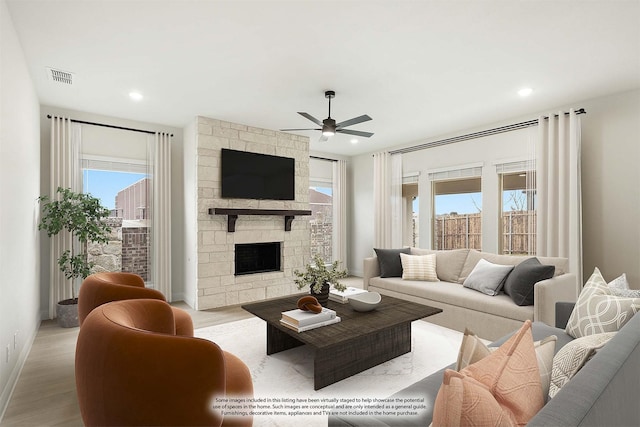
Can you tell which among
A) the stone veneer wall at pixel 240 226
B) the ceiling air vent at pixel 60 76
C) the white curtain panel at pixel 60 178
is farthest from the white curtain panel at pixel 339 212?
the ceiling air vent at pixel 60 76

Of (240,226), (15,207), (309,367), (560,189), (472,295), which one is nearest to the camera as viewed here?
(15,207)

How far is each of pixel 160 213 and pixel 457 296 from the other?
4032 mm

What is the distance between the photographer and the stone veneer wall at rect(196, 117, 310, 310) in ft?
14.8

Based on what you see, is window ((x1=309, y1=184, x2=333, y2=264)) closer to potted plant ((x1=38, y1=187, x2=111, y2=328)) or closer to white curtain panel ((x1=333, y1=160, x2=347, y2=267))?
white curtain panel ((x1=333, y1=160, x2=347, y2=267))

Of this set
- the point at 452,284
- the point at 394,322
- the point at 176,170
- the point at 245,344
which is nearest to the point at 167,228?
the point at 176,170

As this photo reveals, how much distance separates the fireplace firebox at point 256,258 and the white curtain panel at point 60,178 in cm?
205

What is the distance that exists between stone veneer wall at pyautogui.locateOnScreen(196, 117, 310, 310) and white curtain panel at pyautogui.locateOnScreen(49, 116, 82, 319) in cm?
151

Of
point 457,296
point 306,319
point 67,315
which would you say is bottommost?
point 67,315

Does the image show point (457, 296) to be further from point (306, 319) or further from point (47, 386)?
point (47, 386)

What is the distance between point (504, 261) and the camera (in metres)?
3.74

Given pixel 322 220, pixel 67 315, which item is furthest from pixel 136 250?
pixel 322 220

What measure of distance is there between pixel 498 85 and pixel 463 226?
2458 mm

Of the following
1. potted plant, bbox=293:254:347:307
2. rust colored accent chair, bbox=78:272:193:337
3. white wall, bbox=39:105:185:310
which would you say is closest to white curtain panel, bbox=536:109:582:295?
potted plant, bbox=293:254:347:307

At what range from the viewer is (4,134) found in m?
2.23
